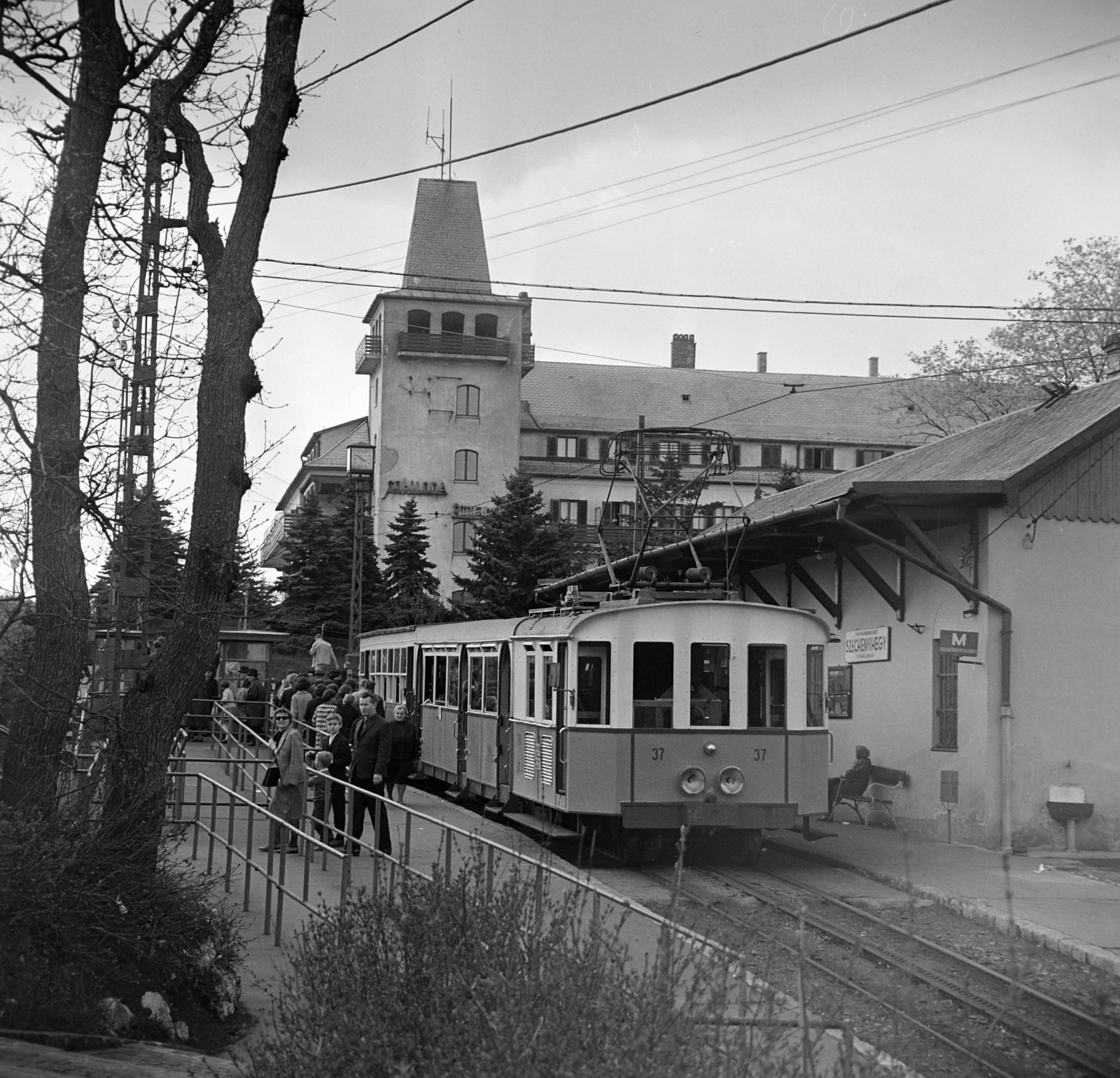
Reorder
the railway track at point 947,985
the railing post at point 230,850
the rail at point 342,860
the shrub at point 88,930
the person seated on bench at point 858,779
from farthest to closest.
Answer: the person seated on bench at point 858,779, the railing post at point 230,850, the railway track at point 947,985, the shrub at point 88,930, the rail at point 342,860

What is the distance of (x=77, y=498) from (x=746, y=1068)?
5.77 m

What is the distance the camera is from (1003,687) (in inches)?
723

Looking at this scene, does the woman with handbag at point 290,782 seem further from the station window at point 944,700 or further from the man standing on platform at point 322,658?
the man standing on platform at point 322,658

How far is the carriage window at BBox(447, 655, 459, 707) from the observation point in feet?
73.1

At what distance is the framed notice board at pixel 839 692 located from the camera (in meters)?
22.7

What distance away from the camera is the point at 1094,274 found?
40.3 metres

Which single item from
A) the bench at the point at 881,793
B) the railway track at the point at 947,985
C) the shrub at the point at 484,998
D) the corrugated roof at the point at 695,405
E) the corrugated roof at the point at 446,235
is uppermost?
the corrugated roof at the point at 446,235

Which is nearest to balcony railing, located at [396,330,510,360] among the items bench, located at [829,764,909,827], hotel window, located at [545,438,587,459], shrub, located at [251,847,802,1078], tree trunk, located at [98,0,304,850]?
hotel window, located at [545,438,587,459]

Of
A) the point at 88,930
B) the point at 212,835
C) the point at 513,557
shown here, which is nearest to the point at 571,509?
the point at 513,557

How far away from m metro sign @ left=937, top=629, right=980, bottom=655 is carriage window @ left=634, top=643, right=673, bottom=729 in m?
4.07

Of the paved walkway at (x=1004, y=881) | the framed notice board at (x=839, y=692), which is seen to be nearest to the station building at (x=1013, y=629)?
the paved walkway at (x=1004, y=881)

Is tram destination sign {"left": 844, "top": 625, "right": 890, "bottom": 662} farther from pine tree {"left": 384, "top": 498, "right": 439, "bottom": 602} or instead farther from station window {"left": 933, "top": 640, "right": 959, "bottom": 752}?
pine tree {"left": 384, "top": 498, "right": 439, "bottom": 602}

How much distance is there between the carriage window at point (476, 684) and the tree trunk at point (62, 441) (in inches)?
448

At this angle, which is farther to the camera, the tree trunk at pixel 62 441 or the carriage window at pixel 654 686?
the carriage window at pixel 654 686
